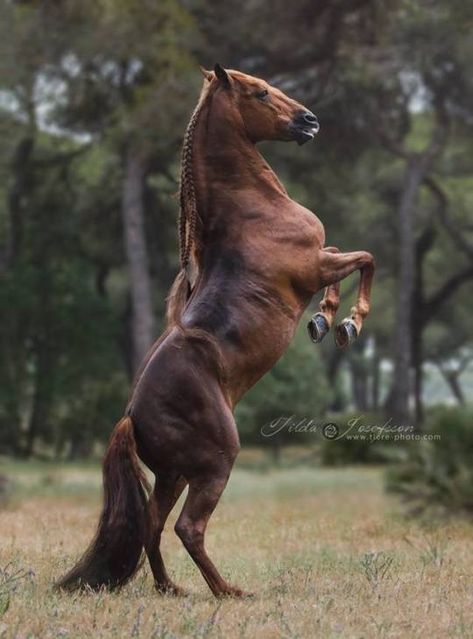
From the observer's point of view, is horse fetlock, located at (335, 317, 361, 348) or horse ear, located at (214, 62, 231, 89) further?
horse ear, located at (214, 62, 231, 89)

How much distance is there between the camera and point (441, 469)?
1223 centimetres

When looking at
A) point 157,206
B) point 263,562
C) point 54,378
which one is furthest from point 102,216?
point 263,562

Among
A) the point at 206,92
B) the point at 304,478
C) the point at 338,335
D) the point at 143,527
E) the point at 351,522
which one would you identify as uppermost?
the point at 206,92

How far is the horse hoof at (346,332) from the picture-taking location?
226 inches

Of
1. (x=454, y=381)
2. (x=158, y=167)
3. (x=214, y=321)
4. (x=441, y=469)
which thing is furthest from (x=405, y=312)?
(x=454, y=381)

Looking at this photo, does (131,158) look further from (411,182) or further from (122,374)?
(122,374)

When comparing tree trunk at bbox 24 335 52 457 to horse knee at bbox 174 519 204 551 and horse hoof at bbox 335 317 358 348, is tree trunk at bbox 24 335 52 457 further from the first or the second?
horse knee at bbox 174 519 204 551

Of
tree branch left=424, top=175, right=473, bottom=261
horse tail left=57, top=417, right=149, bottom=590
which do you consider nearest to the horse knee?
horse tail left=57, top=417, right=149, bottom=590

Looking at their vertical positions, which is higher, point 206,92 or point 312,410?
point 206,92

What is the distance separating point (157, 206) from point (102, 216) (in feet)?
7.43

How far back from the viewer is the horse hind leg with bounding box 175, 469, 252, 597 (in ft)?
17.7

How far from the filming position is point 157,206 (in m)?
26.8

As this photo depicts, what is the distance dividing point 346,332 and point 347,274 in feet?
1.27

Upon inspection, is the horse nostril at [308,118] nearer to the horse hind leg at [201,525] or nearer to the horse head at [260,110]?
the horse head at [260,110]
